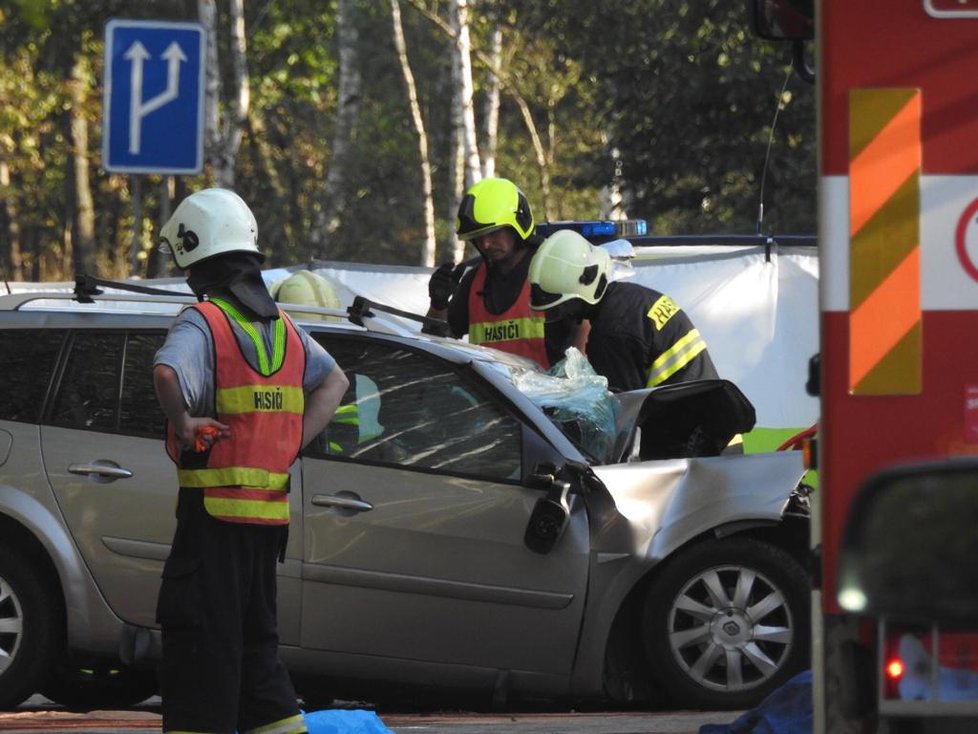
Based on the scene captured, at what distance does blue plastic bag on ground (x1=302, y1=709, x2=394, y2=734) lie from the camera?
19.1ft

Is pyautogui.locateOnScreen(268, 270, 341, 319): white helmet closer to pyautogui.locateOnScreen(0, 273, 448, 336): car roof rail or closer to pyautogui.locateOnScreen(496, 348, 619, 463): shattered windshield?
pyautogui.locateOnScreen(0, 273, 448, 336): car roof rail

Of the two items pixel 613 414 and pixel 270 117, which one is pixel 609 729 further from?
pixel 270 117

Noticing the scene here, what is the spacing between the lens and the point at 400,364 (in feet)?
23.9

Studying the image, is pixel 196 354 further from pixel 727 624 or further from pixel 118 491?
pixel 727 624

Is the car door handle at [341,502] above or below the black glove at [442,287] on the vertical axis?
below

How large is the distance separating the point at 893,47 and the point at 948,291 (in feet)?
1.42

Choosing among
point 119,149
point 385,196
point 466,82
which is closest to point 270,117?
point 385,196

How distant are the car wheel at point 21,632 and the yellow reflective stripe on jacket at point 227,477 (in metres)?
2.02

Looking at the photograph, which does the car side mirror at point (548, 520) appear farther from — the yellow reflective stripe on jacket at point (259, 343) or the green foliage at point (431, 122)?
the green foliage at point (431, 122)

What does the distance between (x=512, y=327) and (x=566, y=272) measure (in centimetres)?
81

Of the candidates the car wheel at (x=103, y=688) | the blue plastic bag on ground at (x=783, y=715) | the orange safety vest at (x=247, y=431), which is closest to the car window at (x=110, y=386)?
the car wheel at (x=103, y=688)

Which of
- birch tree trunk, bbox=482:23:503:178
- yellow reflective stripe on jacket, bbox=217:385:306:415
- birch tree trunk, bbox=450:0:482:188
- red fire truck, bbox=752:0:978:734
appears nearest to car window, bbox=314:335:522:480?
yellow reflective stripe on jacket, bbox=217:385:306:415

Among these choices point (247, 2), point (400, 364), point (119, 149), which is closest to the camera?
point (400, 364)

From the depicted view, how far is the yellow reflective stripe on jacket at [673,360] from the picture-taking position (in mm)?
8188
